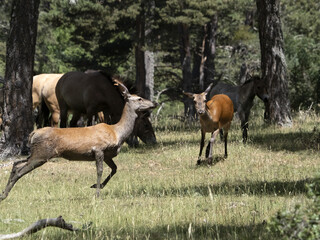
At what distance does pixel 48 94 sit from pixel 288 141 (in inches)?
311

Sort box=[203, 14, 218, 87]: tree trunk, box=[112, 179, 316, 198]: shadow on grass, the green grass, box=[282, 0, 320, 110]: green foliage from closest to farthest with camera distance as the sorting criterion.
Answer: the green grass
box=[112, 179, 316, 198]: shadow on grass
box=[282, 0, 320, 110]: green foliage
box=[203, 14, 218, 87]: tree trunk

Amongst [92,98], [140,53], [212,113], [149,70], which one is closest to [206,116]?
[212,113]

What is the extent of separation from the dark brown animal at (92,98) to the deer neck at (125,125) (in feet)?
15.1

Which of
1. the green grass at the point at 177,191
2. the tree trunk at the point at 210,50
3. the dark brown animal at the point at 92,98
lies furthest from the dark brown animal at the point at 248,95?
the tree trunk at the point at 210,50

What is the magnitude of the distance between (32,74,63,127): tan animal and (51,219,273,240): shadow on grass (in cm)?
1196

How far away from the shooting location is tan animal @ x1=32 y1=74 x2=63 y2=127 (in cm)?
1781

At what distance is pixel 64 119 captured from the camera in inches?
625

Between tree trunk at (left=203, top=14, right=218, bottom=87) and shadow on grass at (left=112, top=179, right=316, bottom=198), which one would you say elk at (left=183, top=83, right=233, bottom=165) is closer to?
shadow on grass at (left=112, top=179, right=316, bottom=198)

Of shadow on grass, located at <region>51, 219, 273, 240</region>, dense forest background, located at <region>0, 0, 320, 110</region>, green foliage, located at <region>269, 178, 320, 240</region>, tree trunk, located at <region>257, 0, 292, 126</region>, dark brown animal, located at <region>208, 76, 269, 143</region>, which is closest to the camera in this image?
green foliage, located at <region>269, 178, 320, 240</region>

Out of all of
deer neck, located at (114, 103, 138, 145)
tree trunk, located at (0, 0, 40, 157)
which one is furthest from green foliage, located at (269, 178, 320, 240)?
tree trunk, located at (0, 0, 40, 157)

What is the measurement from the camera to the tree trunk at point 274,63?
16750mm

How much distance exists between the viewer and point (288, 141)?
1387 centimetres

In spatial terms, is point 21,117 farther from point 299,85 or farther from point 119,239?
point 299,85

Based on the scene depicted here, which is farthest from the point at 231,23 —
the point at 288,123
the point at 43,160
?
the point at 43,160
